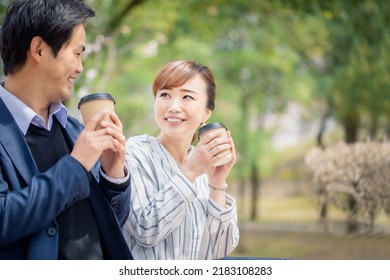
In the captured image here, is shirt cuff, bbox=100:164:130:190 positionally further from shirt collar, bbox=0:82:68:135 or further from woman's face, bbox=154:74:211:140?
woman's face, bbox=154:74:211:140

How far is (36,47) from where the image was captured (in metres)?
0.73

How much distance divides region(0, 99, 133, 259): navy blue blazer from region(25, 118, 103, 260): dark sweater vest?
1cm

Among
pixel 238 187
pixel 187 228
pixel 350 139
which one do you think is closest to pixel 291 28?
pixel 350 139

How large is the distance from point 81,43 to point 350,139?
466 centimetres

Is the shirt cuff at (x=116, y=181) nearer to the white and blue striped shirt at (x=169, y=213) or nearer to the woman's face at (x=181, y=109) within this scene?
the white and blue striped shirt at (x=169, y=213)

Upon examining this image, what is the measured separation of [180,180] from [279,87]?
492 centimetres

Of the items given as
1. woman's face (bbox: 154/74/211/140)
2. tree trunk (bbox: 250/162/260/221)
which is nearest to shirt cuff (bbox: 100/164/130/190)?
woman's face (bbox: 154/74/211/140)

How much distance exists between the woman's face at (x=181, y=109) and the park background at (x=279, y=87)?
3.46m

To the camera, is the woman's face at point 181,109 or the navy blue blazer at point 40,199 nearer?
the navy blue blazer at point 40,199

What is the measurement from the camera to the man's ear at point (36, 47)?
0.72 metres

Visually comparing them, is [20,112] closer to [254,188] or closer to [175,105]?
[175,105]

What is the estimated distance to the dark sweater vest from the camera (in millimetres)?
729

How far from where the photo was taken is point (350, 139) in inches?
203

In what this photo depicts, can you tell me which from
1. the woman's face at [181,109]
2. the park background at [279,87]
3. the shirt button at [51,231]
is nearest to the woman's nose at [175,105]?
the woman's face at [181,109]
